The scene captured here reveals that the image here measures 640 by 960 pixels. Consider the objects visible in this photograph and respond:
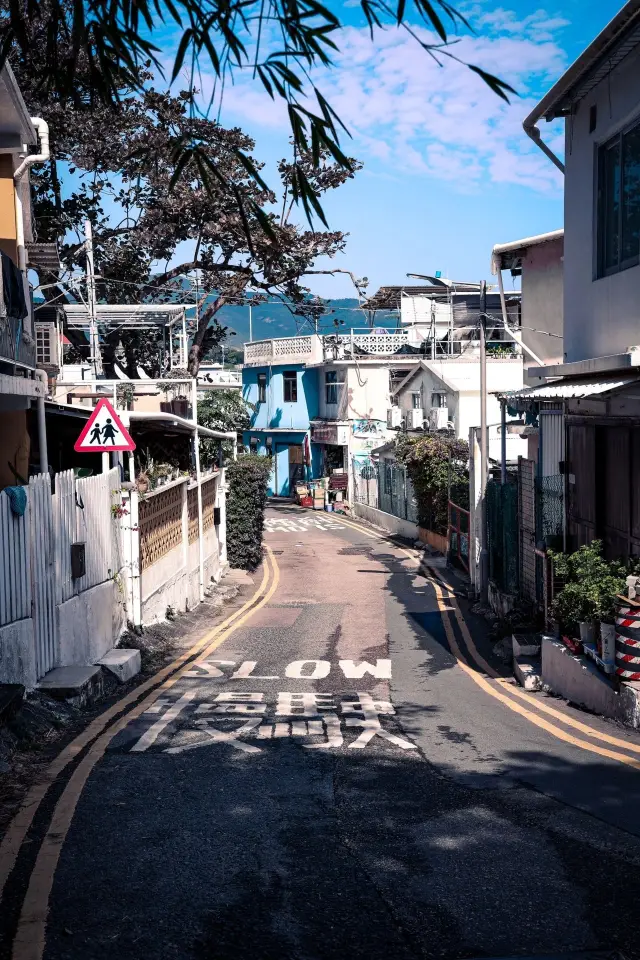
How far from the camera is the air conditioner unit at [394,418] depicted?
42375mm

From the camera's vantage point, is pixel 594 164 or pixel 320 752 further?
pixel 594 164

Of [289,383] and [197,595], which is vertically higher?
[289,383]

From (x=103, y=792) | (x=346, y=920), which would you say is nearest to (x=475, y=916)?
(x=346, y=920)

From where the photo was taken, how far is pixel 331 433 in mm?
49875

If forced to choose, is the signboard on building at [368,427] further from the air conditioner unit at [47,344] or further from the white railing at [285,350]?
the air conditioner unit at [47,344]

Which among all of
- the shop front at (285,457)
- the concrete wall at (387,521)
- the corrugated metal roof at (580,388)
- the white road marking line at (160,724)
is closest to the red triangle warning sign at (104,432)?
the white road marking line at (160,724)

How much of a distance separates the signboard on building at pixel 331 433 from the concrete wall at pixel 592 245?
35409 millimetres

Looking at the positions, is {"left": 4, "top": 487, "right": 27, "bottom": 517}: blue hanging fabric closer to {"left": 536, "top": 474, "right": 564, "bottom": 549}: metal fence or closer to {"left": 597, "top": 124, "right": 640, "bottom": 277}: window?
{"left": 597, "top": 124, "right": 640, "bottom": 277}: window

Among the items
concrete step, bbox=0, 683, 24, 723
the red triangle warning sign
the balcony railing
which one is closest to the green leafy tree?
the balcony railing

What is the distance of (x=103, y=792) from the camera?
6812mm

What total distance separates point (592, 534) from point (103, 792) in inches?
329

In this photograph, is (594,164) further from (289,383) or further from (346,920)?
(289,383)

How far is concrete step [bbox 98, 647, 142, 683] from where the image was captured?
11.8m

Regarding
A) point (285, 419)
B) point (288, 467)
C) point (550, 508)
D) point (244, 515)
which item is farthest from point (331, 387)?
point (550, 508)
